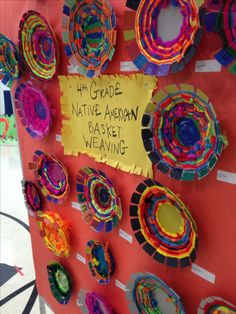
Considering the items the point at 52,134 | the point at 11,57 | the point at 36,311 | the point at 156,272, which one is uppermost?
the point at 11,57

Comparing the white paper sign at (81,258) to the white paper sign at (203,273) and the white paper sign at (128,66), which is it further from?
the white paper sign at (128,66)

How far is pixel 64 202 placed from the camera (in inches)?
51.3

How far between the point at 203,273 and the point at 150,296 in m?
0.26

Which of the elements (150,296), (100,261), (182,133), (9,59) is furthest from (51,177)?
(182,133)

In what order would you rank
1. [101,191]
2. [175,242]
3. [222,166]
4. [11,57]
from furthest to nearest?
[11,57] < [101,191] < [175,242] < [222,166]

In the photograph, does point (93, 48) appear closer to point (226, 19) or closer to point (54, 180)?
point (226, 19)

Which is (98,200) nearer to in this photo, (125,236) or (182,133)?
(125,236)

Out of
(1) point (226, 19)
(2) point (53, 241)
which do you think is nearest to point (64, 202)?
(2) point (53, 241)

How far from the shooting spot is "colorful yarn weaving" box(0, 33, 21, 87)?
47.9 inches

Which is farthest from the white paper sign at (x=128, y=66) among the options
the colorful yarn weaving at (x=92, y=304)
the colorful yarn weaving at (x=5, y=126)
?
the colorful yarn weaving at (x=5, y=126)

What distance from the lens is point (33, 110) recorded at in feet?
4.21

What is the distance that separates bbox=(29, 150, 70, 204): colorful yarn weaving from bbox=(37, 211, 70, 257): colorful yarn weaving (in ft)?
0.28

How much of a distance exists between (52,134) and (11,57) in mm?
344

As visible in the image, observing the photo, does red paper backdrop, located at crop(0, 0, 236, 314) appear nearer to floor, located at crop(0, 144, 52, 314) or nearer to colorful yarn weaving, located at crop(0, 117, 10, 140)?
floor, located at crop(0, 144, 52, 314)
